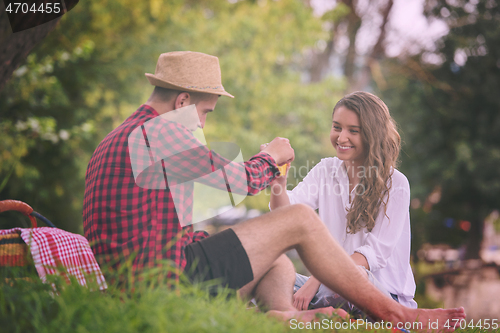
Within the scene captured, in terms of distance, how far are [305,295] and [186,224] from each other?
0.88 meters

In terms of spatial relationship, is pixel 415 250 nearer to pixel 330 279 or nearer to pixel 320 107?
pixel 320 107

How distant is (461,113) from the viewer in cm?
1053

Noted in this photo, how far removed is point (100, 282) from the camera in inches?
70.2

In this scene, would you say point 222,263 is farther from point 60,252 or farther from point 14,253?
point 14,253

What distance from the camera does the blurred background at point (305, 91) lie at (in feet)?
26.2

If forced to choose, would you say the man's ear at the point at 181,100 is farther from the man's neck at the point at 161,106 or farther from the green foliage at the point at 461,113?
the green foliage at the point at 461,113

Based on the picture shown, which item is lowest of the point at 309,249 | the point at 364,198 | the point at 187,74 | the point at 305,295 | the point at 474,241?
the point at 474,241

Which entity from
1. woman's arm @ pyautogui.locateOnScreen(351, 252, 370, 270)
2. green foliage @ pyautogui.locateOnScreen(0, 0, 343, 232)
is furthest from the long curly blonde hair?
green foliage @ pyautogui.locateOnScreen(0, 0, 343, 232)

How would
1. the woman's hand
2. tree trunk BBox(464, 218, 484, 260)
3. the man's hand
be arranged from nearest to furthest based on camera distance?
the man's hand, the woman's hand, tree trunk BBox(464, 218, 484, 260)

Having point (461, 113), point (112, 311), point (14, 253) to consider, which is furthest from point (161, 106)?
point (461, 113)

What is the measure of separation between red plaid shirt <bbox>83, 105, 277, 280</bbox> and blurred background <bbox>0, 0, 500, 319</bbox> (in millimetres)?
4592

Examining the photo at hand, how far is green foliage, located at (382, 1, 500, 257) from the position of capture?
9.99 m

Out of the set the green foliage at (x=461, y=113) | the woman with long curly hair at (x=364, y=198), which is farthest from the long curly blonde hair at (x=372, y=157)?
the green foliage at (x=461, y=113)

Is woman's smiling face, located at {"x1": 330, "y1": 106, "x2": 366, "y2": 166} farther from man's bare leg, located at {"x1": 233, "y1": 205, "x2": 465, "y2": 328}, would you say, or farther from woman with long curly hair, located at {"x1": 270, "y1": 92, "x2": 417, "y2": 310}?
man's bare leg, located at {"x1": 233, "y1": 205, "x2": 465, "y2": 328}
